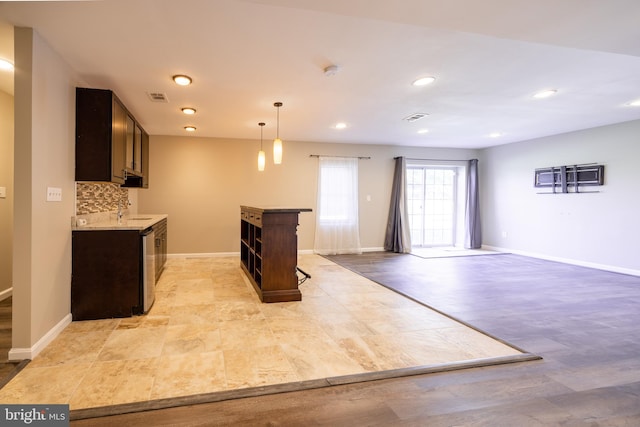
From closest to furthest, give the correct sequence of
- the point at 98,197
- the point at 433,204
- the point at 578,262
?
the point at 98,197
the point at 578,262
the point at 433,204

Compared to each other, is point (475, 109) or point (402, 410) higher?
point (475, 109)

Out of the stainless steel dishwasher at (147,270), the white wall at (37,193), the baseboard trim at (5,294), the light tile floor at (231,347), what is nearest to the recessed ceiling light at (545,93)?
the light tile floor at (231,347)

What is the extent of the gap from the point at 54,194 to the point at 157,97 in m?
1.80

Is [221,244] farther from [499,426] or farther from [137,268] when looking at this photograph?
[499,426]

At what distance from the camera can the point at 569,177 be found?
6027 millimetres

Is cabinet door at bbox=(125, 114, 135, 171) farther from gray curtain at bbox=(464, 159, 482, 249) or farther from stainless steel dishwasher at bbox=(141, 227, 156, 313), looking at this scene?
gray curtain at bbox=(464, 159, 482, 249)

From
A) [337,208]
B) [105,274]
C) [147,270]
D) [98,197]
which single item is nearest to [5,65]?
[98,197]

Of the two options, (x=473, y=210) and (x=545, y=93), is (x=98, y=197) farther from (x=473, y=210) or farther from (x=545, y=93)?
(x=473, y=210)

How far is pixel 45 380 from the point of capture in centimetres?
206

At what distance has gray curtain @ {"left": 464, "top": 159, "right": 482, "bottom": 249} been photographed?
308 inches

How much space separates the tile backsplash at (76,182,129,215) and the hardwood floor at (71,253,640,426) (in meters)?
2.56

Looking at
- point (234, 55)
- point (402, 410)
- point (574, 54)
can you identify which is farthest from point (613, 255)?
point (234, 55)

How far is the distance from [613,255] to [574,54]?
420 centimetres

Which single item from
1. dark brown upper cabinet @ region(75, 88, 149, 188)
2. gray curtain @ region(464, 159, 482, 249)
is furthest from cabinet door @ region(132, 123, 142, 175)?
gray curtain @ region(464, 159, 482, 249)
